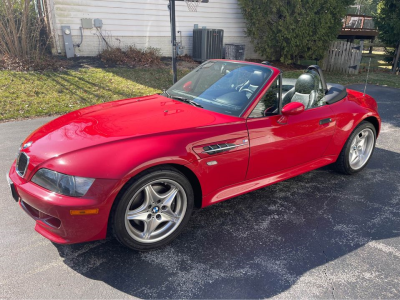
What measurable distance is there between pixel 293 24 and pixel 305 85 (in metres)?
10.2

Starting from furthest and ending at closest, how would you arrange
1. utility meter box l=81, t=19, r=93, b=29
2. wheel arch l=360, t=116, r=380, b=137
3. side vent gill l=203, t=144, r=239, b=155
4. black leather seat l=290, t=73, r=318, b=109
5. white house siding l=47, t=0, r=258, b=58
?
1. utility meter box l=81, t=19, r=93, b=29
2. white house siding l=47, t=0, r=258, b=58
3. wheel arch l=360, t=116, r=380, b=137
4. black leather seat l=290, t=73, r=318, b=109
5. side vent gill l=203, t=144, r=239, b=155

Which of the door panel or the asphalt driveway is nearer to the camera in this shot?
the asphalt driveway

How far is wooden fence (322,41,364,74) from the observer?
1416 cm

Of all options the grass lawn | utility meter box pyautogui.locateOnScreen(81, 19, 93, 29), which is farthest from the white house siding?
the grass lawn

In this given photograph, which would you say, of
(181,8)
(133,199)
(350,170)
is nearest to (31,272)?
(133,199)

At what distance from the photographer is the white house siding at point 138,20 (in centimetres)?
1108

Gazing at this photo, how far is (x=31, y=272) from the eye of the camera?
2535 millimetres

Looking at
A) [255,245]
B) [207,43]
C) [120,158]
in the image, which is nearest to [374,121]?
[255,245]

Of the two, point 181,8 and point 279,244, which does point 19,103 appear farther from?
point 181,8

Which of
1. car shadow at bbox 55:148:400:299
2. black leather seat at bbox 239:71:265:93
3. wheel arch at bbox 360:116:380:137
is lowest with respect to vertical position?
car shadow at bbox 55:148:400:299

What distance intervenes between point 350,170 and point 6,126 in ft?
20.2

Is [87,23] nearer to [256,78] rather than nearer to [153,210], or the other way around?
[256,78]

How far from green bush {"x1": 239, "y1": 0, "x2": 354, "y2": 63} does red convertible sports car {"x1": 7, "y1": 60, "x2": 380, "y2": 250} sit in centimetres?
993

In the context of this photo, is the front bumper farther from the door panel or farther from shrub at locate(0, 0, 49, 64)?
shrub at locate(0, 0, 49, 64)
